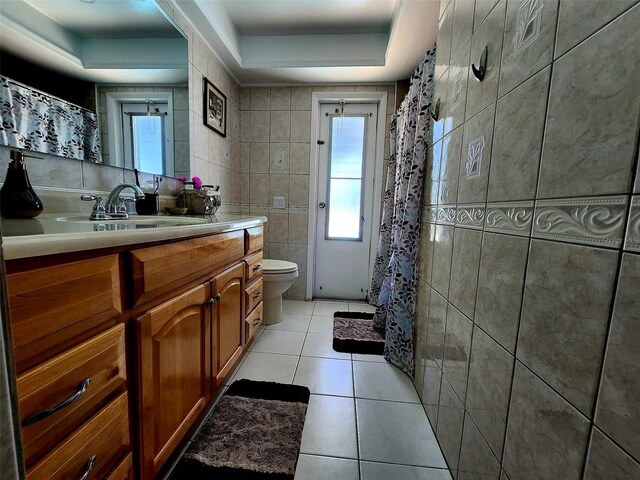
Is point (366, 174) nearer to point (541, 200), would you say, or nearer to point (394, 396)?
point (394, 396)

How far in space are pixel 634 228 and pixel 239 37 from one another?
8.84ft

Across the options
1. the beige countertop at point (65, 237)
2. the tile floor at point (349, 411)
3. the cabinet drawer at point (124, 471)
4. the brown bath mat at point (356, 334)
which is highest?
the beige countertop at point (65, 237)

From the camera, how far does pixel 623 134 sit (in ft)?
1.45

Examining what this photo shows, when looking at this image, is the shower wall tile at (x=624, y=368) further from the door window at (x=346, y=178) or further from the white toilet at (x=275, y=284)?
the door window at (x=346, y=178)

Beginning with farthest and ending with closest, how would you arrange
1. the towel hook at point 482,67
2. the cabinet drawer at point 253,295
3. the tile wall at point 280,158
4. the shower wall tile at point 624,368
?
1. the tile wall at point 280,158
2. the cabinet drawer at point 253,295
3. the towel hook at point 482,67
4. the shower wall tile at point 624,368

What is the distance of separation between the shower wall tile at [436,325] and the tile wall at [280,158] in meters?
1.64

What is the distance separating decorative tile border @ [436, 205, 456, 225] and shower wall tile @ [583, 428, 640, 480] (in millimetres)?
741

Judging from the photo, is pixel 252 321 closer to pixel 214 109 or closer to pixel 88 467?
pixel 88 467

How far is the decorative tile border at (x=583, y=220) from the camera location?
0.45 meters

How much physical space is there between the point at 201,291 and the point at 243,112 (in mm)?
2177

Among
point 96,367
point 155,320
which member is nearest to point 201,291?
point 155,320

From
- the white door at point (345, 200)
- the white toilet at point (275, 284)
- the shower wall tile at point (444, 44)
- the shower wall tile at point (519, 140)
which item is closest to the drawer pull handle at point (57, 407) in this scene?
the shower wall tile at point (519, 140)

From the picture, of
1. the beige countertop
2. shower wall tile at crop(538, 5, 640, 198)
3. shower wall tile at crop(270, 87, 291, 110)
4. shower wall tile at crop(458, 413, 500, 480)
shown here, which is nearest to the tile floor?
shower wall tile at crop(458, 413, 500, 480)

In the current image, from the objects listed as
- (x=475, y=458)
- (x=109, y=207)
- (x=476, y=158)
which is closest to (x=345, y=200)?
(x=476, y=158)
